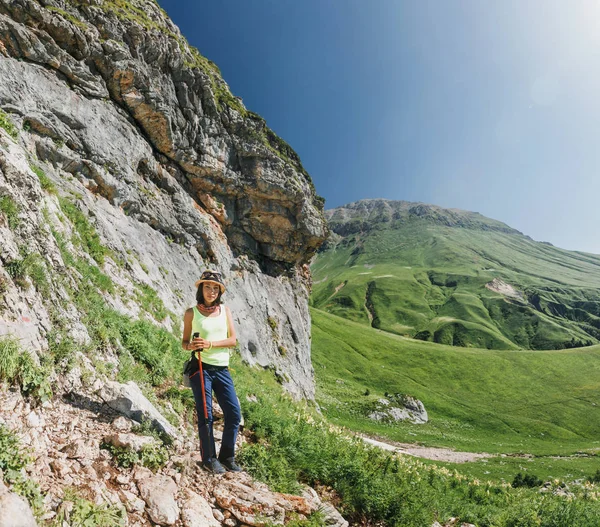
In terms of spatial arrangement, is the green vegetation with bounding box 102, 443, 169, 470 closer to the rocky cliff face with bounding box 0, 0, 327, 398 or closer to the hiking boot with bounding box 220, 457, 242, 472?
the hiking boot with bounding box 220, 457, 242, 472

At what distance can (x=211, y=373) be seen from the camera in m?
6.91

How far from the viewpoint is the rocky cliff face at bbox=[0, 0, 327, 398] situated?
29.3 ft

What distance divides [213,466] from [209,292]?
139 inches

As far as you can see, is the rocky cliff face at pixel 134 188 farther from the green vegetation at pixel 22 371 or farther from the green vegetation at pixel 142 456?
the green vegetation at pixel 142 456

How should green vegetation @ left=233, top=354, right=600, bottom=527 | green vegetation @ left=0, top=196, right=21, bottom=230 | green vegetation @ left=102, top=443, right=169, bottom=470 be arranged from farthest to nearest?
green vegetation @ left=0, top=196, right=21, bottom=230, green vegetation @ left=233, top=354, right=600, bottom=527, green vegetation @ left=102, top=443, right=169, bottom=470

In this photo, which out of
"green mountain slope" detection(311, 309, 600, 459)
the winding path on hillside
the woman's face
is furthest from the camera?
"green mountain slope" detection(311, 309, 600, 459)

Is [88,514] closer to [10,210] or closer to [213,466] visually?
[213,466]

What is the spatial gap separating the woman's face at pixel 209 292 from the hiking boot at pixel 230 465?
3355mm

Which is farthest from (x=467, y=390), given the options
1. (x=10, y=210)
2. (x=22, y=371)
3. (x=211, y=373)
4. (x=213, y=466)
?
(x=10, y=210)

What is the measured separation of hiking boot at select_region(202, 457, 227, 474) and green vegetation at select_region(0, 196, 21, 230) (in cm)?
719

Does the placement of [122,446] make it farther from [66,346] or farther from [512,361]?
[512,361]

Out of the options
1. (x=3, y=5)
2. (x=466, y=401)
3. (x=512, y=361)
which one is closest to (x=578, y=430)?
(x=466, y=401)

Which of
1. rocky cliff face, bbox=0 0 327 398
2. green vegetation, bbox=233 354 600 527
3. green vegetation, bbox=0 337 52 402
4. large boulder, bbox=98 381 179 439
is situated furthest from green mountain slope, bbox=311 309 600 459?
green vegetation, bbox=0 337 52 402

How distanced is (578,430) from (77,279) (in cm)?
10305
